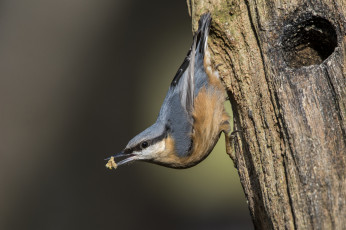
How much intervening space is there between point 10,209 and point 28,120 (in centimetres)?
102

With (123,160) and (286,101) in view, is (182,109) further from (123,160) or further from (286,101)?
(286,101)

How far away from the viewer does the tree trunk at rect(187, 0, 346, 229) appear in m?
2.56

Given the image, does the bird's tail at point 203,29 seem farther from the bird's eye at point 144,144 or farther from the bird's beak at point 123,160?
the bird's beak at point 123,160

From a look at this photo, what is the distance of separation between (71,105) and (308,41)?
9.03 ft

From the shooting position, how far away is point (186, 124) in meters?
3.70

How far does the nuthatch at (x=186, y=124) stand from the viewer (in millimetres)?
3623

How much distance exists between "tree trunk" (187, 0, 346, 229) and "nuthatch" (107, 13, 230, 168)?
26 centimetres

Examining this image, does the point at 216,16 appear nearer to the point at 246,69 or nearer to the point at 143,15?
the point at 246,69

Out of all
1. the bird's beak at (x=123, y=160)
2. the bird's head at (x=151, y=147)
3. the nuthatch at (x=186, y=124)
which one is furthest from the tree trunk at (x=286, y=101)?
the bird's beak at (x=123, y=160)

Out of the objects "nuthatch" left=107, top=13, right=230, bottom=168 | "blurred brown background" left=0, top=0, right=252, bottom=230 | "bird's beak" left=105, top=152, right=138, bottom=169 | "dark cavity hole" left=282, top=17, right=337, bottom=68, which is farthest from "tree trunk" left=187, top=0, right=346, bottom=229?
"blurred brown background" left=0, top=0, right=252, bottom=230

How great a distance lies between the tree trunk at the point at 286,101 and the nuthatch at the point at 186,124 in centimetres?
26

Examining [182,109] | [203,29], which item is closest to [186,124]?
A: [182,109]

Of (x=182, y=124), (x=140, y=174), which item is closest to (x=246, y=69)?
(x=182, y=124)

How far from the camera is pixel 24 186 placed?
497cm
